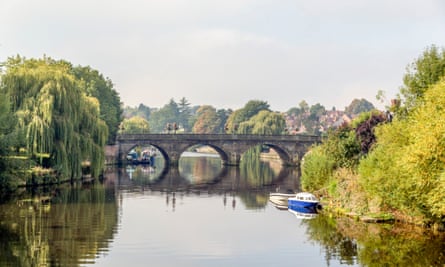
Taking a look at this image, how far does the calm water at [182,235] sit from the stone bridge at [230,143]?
4474 centimetres

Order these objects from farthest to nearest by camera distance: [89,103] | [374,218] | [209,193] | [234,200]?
[89,103] → [209,193] → [234,200] → [374,218]

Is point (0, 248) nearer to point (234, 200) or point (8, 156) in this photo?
point (8, 156)

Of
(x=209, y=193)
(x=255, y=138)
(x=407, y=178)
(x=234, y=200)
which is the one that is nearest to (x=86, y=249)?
(x=407, y=178)

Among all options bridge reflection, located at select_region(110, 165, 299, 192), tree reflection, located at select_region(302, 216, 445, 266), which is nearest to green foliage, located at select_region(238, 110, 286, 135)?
bridge reflection, located at select_region(110, 165, 299, 192)

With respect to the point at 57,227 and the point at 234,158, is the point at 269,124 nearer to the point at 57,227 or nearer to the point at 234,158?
the point at 234,158

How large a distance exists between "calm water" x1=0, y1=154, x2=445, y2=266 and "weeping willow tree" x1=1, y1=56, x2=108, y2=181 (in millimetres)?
3536

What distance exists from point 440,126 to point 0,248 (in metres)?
24.6

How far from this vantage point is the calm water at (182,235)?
3512 cm

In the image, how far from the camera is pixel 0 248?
35750 mm

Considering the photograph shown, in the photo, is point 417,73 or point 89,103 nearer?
point 417,73

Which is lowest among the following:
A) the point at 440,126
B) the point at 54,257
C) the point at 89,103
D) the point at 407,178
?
the point at 54,257

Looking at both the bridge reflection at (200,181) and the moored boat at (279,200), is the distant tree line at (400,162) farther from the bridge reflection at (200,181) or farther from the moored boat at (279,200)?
the bridge reflection at (200,181)

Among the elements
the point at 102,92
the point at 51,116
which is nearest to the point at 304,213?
the point at 51,116

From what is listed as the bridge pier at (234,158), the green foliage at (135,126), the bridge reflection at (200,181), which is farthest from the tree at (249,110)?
the bridge reflection at (200,181)
